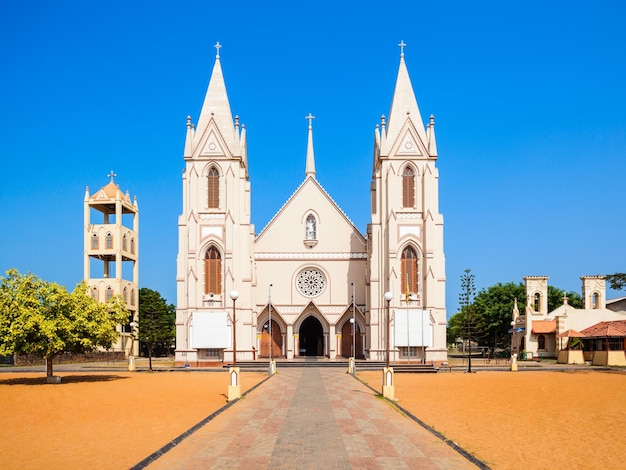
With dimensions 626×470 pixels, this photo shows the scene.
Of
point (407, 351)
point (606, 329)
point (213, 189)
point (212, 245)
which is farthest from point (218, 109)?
point (606, 329)

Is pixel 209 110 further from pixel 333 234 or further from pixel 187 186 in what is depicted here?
pixel 333 234

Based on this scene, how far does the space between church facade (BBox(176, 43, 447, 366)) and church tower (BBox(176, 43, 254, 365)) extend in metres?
0.08

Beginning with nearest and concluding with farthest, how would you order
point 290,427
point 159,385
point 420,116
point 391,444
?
point 391,444
point 290,427
point 159,385
point 420,116

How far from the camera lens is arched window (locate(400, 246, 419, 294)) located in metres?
54.5

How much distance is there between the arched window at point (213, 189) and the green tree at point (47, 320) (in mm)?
20287

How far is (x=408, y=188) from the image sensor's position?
5569cm

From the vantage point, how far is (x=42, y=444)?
15633 mm

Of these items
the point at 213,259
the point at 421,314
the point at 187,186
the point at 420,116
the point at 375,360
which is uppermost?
the point at 420,116

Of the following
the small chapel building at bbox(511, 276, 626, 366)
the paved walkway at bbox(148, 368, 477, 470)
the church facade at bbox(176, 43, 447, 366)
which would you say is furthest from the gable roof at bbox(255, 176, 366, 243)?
the paved walkway at bbox(148, 368, 477, 470)

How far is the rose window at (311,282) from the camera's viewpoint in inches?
2349

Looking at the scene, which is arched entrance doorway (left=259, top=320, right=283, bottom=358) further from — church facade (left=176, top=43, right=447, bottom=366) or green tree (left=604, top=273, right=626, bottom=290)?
green tree (left=604, top=273, right=626, bottom=290)

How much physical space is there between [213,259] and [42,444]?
4004 centimetres

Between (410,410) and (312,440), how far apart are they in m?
7.34

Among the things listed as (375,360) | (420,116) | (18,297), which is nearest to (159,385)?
(18,297)
